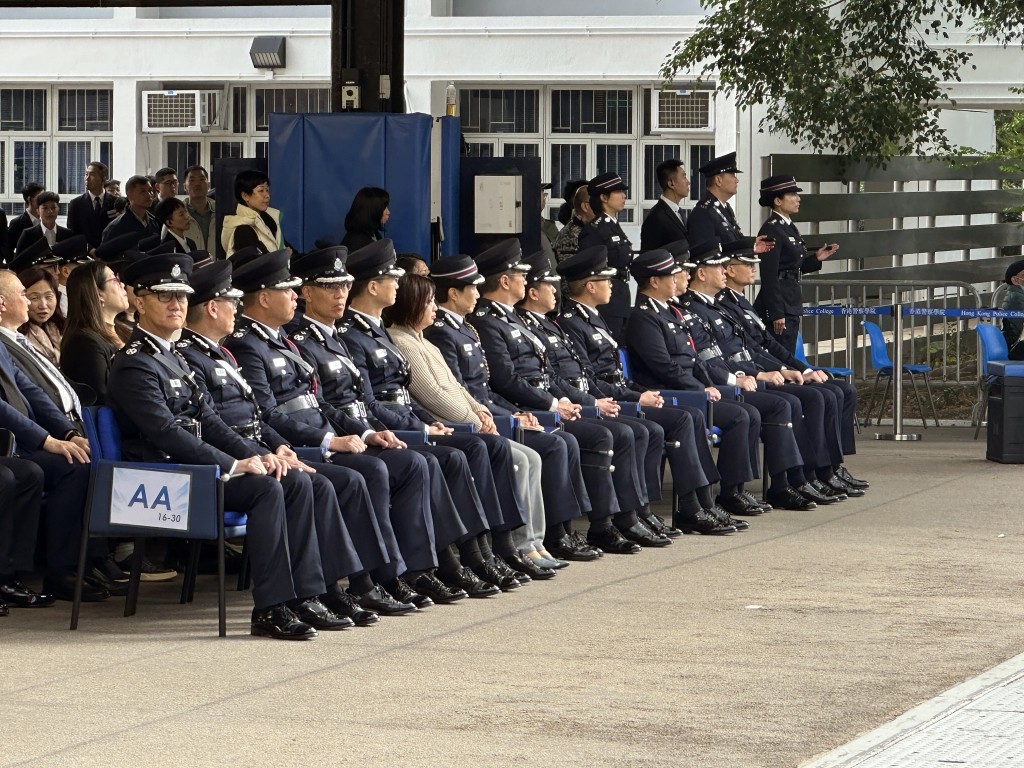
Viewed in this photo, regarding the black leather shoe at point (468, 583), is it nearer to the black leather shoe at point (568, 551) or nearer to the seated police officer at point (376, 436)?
the seated police officer at point (376, 436)

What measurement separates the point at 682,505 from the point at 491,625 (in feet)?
9.09

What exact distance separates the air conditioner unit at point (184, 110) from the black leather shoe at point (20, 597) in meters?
14.1

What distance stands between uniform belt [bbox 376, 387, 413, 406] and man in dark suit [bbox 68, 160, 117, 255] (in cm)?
814

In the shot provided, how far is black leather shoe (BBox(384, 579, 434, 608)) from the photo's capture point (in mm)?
7160

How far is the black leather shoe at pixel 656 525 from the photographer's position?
903 centimetres

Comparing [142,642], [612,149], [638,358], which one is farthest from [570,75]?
[142,642]

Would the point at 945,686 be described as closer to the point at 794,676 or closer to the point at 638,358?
the point at 794,676

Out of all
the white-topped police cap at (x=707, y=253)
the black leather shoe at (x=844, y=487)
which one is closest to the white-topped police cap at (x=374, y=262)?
the white-topped police cap at (x=707, y=253)

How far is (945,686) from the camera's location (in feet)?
18.9

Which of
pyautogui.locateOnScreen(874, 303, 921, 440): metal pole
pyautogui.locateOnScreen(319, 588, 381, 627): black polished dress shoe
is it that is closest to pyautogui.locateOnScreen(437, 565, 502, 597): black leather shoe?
pyautogui.locateOnScreen(319, 588, 381, 627): black polished dress shoe

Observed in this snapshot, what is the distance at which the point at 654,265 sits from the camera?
993cm

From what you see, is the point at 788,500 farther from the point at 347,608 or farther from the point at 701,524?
the point at 347,608

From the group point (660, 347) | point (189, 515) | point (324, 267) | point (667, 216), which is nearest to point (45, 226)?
point (667, 216)

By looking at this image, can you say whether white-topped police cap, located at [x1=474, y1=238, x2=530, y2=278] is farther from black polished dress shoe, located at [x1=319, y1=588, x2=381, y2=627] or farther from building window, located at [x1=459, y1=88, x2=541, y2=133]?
building window, located at [x1=459, y1=88, x2=541, y2=133]
